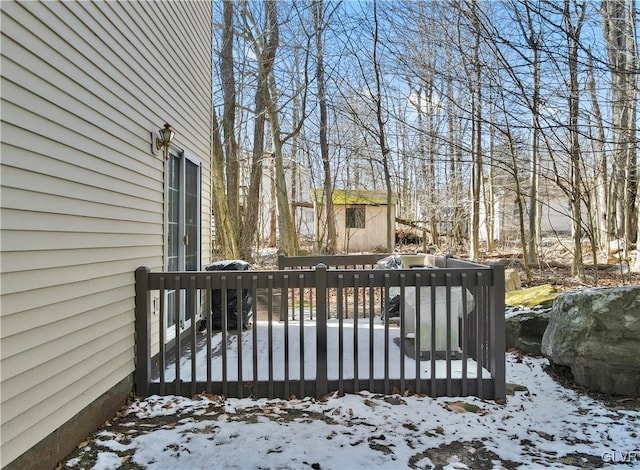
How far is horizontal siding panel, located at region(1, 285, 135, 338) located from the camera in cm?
191

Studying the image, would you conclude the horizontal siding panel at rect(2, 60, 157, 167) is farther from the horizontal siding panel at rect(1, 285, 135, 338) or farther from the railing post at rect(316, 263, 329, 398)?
the railing post at rect(316, 263, 329, 398)

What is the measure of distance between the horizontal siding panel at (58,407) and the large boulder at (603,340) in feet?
11.9

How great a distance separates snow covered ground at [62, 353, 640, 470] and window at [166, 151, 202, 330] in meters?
1.52

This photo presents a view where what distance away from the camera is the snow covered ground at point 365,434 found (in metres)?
2.33

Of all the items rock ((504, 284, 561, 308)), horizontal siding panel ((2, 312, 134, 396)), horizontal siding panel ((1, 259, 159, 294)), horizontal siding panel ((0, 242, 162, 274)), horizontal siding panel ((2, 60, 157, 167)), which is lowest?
rock ((504, 284, 561, 308))

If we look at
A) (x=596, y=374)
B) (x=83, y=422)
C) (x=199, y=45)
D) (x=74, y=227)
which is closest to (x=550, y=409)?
(x=596, y=374)

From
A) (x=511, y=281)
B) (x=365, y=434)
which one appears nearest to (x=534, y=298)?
(x=511, y=281)

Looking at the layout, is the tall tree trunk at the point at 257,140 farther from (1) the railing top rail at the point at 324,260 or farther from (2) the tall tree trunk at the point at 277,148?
(1) the railing top rail at the point at 324,260

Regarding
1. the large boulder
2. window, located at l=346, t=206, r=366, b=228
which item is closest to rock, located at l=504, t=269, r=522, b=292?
the large boulder

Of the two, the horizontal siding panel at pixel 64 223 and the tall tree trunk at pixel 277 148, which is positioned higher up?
the tall tree trunk at pixel 277 148

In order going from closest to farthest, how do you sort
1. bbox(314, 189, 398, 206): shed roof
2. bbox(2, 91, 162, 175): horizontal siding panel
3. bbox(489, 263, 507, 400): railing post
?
bbox(2, 91, 162, 175): horizontal siding panel → bbox(489, 263, 507, 400): railing post → bbox(314, 189, 398, 206): shed roof

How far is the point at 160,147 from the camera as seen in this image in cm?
398

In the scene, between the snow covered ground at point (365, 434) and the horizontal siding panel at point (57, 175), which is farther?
the snow covered ground at point (365, 434)

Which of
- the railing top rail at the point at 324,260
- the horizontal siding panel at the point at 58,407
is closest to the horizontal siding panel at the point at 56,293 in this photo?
the horizontal siding panel at the point at 58,407
